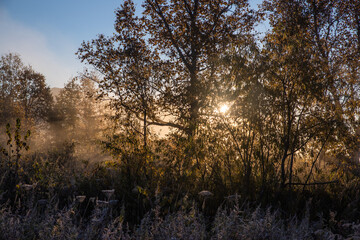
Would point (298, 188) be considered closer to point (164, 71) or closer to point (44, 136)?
point (164, 71)

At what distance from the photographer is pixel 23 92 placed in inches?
1008

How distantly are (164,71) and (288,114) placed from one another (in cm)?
449

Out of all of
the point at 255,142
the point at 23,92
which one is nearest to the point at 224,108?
the point at 255,142

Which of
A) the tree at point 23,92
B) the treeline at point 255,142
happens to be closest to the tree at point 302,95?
the treeline at point 255,142

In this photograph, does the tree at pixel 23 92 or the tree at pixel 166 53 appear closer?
the tree at pixel 166 53

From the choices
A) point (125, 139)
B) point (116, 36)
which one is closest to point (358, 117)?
point (125, 139)

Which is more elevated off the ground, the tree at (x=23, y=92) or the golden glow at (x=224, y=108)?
the tree at (x=23, y=92)

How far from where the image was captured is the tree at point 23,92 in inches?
1002

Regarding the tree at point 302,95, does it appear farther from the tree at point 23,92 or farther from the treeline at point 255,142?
the tree at point 23,92

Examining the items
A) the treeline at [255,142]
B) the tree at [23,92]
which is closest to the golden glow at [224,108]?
the treeline at [255,142]

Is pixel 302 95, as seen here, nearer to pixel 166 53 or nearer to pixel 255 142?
pixel 255 142

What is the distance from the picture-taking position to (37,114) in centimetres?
2639

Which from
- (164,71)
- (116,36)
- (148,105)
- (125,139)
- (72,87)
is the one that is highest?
(72,87)

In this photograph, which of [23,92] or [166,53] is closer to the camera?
[166,53]
